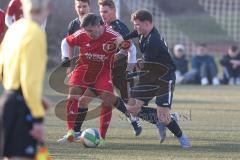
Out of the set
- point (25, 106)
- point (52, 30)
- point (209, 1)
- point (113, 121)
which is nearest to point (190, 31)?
point (209, 1)

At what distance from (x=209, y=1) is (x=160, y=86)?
67.4ft

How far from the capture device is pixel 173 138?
1107 centimetres

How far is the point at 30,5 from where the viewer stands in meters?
6.05

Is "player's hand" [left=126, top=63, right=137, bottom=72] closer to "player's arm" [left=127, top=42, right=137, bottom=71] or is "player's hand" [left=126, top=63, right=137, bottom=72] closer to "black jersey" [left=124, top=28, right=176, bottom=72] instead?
"player's arm" [left=127, top=42, right=137, bottom=71]

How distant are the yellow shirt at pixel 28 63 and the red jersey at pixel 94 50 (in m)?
4.11

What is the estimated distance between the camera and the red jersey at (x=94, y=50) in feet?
33.8

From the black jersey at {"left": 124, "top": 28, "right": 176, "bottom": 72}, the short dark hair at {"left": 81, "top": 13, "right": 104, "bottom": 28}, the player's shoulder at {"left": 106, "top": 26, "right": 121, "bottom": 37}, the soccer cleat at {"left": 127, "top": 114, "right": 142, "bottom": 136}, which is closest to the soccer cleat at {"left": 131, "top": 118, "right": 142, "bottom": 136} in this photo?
the soccer cleat at {"left": 127, "top": 114, "right": 142, "bottom": 136}

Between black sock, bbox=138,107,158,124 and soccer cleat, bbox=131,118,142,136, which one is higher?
black sock, bbox=138,107,158,124

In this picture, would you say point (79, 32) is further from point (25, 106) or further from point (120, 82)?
point (25, 106)

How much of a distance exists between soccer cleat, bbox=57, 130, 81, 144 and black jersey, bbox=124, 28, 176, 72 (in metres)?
1.29

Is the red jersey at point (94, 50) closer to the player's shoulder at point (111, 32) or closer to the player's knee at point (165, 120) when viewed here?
the player's shoulder at point (111, 32)

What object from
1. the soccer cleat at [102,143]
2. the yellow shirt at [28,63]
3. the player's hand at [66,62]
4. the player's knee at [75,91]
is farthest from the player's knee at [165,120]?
the yellow shirt at [28,63]

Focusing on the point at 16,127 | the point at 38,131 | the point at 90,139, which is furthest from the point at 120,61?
the point at 38,131

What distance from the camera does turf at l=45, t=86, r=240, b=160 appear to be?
941cm
